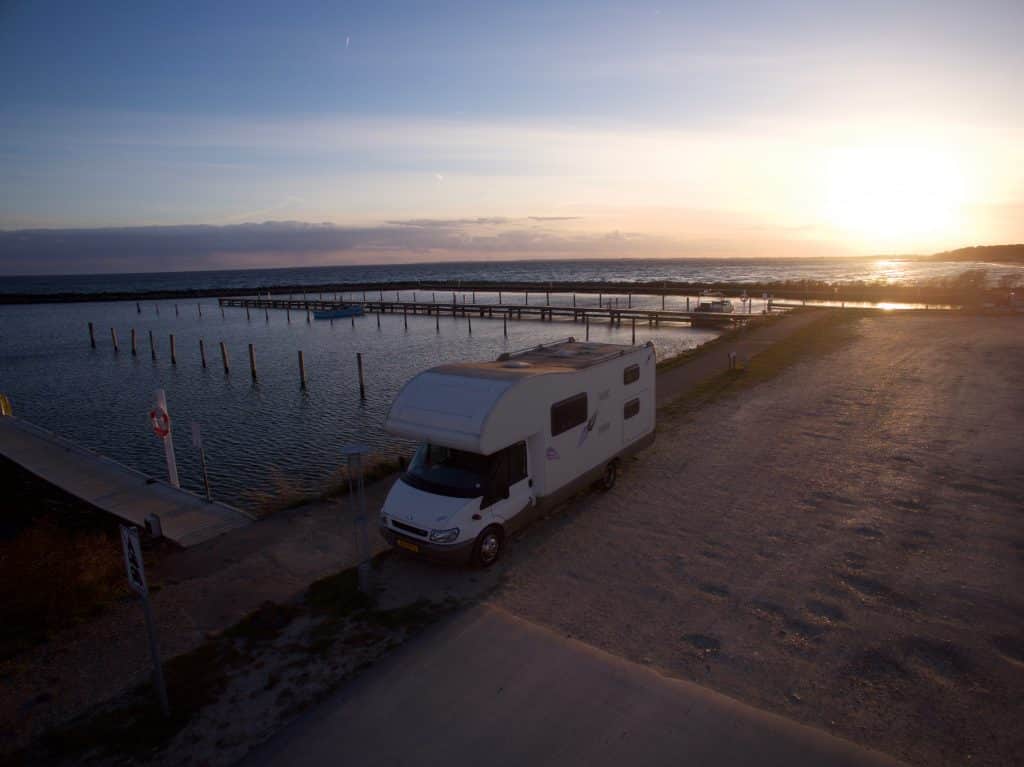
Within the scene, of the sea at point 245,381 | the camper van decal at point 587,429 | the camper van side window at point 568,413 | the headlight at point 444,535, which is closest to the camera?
the headlight at point 444,535

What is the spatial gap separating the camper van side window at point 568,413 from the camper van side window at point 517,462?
2.63ft

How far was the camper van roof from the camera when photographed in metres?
10.5

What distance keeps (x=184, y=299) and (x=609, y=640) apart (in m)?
121

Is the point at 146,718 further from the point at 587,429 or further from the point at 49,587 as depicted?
the point at 587,429

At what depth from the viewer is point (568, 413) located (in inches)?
450

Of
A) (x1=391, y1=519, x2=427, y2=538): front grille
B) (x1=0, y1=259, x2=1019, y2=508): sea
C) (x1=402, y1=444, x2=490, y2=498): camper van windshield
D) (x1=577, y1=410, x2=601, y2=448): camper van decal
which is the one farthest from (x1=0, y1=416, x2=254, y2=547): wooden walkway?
(x1=577, y1=410, x2=601, y2=448): camper van decal

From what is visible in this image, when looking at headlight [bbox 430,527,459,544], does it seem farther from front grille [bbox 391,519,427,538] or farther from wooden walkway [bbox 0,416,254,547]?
wooden walkway [bbox 0,416,254,547]

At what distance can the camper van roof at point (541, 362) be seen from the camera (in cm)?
1054

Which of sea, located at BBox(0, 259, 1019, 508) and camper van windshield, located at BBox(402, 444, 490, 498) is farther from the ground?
camper van windshield, located at BBox(402, 444, 490, 498)

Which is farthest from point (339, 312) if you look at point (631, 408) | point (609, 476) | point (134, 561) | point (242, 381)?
point (134, 561)

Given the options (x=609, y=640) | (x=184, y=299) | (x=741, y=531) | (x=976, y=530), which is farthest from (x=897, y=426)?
(x=184, y=299)

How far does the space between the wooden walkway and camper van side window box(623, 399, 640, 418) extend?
9.00 meters

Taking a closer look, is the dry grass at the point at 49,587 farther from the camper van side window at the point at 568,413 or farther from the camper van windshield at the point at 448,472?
the camper van side window at the point at 568,413

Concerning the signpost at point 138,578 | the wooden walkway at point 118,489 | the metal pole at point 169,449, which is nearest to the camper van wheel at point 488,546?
the signpost at point 138,578
